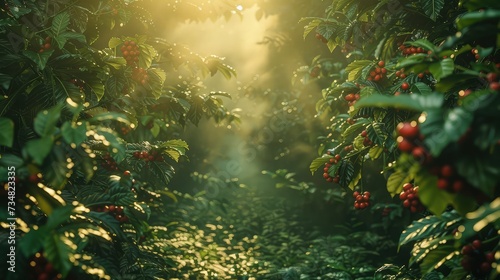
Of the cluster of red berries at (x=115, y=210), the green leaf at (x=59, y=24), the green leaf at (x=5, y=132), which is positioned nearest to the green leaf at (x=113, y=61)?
the green leaf at (x=59, y=24)

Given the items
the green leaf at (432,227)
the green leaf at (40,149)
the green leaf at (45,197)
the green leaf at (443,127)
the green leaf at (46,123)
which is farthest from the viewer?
the green leaf at (432,227)

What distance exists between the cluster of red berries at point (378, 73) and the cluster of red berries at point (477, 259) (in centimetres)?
160

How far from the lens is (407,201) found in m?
2.50

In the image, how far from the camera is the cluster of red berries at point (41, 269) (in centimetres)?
169

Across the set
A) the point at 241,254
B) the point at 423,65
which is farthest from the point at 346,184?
the point at 241,254

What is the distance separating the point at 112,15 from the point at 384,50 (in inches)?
93.1

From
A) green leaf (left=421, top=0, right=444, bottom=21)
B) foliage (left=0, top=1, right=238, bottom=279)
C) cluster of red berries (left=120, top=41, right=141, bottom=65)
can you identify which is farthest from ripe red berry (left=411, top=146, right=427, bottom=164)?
cluster of red berries (left=120, top=41, right=141, bottom=65)

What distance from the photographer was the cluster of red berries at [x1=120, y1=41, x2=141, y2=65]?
3445 millimetres

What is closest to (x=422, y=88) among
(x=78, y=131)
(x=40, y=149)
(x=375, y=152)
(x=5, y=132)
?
(x=375, y=152)

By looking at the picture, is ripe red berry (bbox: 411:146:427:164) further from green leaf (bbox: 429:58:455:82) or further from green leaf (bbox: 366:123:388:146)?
green leaf (bbox: 366:123:388:146)

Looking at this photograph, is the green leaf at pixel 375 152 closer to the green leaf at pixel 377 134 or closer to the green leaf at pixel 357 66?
the green leaf at pixel 377 134

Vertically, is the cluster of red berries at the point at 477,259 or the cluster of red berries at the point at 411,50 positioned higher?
the cluster of red berries at the point at 411,50

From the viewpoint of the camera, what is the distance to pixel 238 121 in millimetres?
5480

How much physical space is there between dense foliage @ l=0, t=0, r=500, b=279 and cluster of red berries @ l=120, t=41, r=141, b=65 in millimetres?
11
